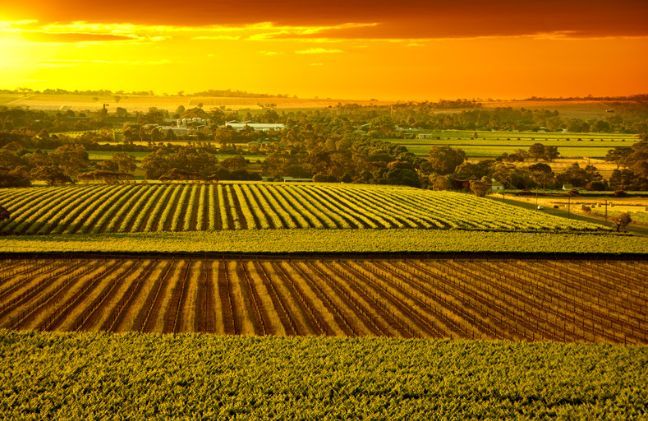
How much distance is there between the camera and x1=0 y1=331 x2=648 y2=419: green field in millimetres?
25656

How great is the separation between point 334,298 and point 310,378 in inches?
508

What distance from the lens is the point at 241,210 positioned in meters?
73.9

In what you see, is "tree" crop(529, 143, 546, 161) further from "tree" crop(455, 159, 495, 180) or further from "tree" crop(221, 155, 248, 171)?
"tree" crop(221, 155, 248, 171)

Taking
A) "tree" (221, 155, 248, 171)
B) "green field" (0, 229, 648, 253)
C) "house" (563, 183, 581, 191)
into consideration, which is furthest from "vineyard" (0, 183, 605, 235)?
"house" (563, 183, 581, 191)

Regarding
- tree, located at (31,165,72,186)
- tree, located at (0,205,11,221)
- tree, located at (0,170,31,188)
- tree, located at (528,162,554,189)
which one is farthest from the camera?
tree, located at (528,162,554,189)

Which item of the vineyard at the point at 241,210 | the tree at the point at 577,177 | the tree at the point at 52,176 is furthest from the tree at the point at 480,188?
the tree at the point at 52,176

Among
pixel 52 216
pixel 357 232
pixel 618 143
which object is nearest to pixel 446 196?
pixel 357 232

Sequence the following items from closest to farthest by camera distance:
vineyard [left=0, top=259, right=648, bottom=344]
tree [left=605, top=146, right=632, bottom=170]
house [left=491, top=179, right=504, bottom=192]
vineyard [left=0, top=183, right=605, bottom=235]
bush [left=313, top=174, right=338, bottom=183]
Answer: vineyard [left=0, top=259, right=648, bottom=344] → vineyard [left=0, top=183, right=605, bottom=235] → house [left=491, top=179, right=504, bottom=192] → bush [left=313, top=174, right=338, bottom=183] → tree [left=605, top=146, right=632, bottom=170]

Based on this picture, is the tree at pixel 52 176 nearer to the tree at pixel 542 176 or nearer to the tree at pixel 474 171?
the tree at pixel 474 171

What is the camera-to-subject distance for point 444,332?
3581 centimetres

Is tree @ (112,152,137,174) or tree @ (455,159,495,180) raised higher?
tree @ (112,152,137,174)

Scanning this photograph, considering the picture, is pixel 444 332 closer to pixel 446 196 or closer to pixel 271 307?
pixel 271 307

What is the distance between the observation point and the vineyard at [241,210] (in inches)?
2552

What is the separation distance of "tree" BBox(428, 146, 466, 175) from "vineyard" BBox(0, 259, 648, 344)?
266 feet
